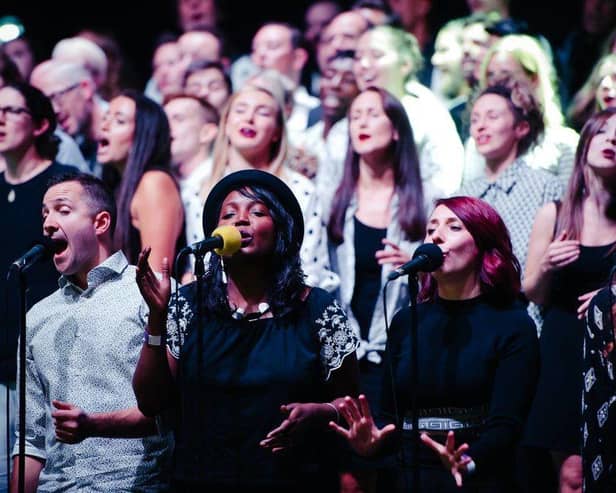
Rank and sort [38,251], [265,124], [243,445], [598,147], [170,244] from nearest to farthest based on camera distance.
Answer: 1. [243,445]
2. [38,251]
3. [598,147]
4. [170,244]
5. [265,124]

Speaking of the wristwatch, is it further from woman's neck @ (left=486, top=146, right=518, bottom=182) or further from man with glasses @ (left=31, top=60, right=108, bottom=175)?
man with glasses @ (left=31, top=60, right=108, bottom=175)

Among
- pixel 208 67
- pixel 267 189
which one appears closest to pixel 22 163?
pixel 208 67

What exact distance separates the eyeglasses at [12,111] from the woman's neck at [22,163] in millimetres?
187

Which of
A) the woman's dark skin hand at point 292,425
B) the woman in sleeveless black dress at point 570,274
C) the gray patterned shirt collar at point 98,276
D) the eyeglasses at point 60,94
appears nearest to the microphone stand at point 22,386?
the gray patterned shirt collar at point 98,276

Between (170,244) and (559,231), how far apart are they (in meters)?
1.86

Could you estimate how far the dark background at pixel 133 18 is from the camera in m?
10.1

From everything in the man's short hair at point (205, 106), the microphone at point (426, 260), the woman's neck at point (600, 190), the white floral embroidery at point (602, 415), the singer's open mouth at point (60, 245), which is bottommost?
the white floral embroidery at point (602, 415)

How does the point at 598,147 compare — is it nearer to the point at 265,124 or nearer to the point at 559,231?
the point at 559,231

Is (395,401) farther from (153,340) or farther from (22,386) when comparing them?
(22,386)

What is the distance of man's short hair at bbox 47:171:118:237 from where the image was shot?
4.76m

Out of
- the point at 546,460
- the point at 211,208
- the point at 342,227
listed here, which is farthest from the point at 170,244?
the point at 546,460

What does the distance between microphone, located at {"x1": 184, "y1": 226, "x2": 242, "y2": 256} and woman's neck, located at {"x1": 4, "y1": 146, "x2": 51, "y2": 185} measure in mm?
2194

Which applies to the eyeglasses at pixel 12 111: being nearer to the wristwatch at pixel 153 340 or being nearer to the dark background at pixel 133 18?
the wristwatch at pixel 153 340

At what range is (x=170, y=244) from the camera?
6.02 meters
